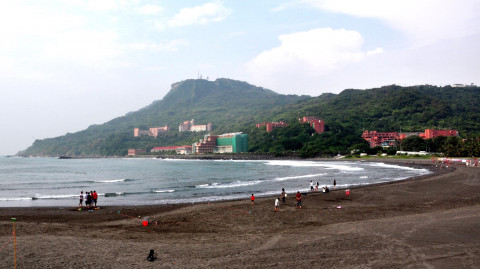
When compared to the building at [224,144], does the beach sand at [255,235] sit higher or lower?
lower

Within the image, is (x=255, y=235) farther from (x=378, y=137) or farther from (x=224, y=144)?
(x=224, y=144)

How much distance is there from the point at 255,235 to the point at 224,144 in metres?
175

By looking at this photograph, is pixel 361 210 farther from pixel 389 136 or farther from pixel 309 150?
pixel 389 136

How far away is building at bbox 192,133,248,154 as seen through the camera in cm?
17900

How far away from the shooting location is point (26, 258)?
11531mm

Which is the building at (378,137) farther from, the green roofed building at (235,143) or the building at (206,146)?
the building at (206,146)

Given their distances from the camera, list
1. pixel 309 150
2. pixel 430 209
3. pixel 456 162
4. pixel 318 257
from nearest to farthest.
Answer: pixel 318 257
pixel 430 209
pixel 456 162
pixel 309 150

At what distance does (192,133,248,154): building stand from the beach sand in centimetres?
15460

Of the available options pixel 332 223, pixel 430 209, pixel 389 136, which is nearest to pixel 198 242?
pixel 332 223

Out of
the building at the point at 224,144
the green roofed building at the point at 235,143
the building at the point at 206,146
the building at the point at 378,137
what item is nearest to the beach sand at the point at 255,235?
the building at the point at 378,137

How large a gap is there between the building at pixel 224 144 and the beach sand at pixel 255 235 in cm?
15460

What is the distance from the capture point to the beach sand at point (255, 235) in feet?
36.0

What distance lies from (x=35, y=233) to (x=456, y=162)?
2913 inches

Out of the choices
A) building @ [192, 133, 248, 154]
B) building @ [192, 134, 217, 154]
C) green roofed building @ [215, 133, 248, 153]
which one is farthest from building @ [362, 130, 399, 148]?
building @ [192, 134, 217, 154]
